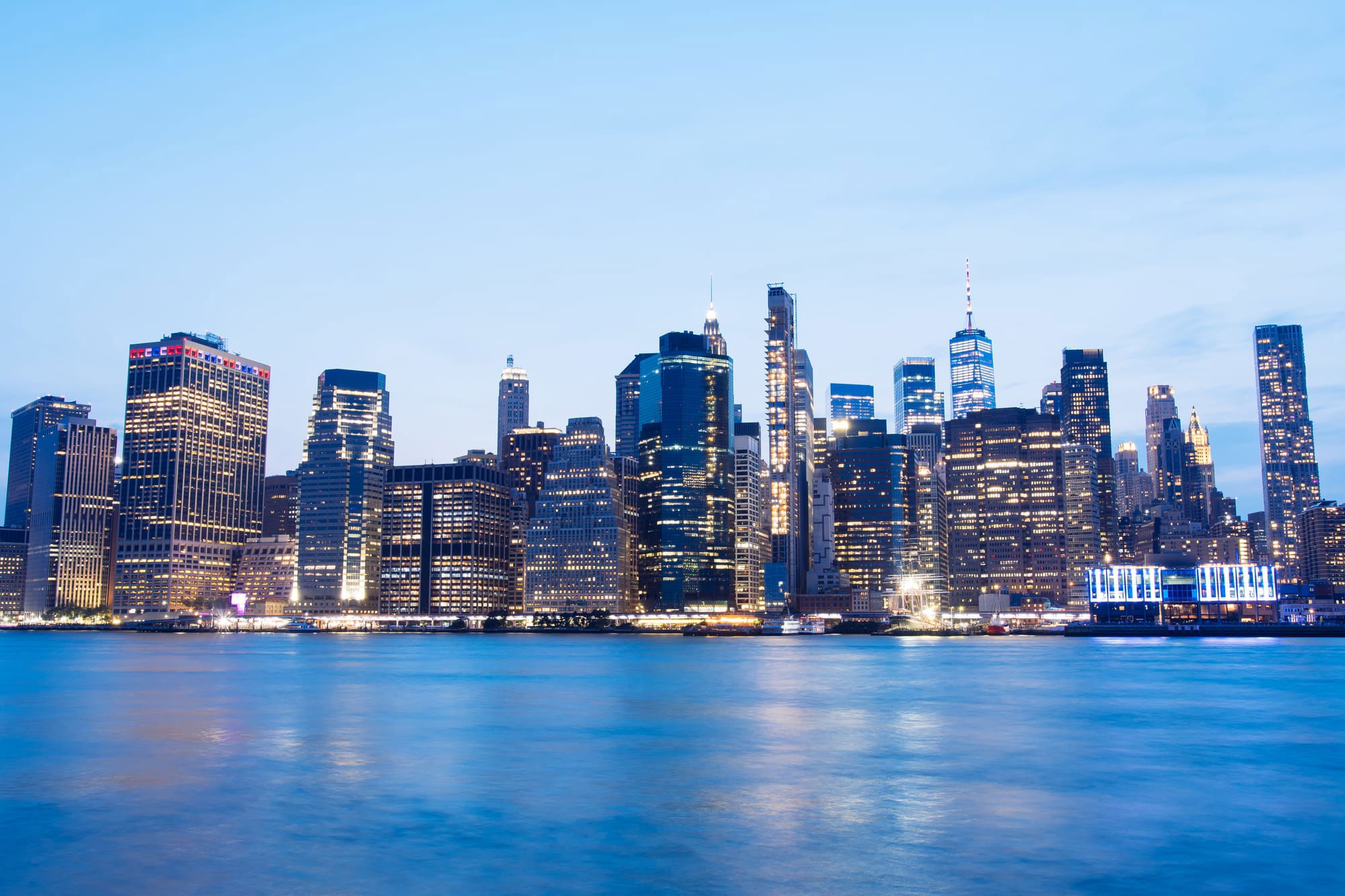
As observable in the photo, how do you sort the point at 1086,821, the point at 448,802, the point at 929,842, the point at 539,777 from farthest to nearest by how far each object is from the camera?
the point at 539,777 < the point at 448,802 < the point at 1086,821 < the point at 929,842

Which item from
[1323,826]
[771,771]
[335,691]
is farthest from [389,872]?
[335,691]

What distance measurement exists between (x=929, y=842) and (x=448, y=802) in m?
16.4

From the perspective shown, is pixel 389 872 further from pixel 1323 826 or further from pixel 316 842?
pixel 1323 826

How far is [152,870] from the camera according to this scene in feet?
99.0

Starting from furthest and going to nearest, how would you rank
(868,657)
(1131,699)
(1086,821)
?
(868,657)
(1131,699)
(1086,821)

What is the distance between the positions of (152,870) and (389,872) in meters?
6.07

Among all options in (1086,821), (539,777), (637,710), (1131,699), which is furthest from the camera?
(1131,699)

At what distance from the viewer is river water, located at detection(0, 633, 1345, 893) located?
99.6ft

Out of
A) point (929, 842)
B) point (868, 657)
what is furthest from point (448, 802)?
point (868, 657)

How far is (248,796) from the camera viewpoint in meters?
40.6

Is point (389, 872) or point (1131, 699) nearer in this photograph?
point (389, 872)

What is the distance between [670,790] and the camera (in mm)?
42469

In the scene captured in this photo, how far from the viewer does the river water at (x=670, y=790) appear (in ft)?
99.6

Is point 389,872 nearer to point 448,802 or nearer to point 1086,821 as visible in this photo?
point 448,802
